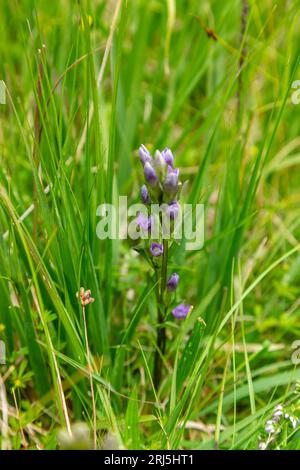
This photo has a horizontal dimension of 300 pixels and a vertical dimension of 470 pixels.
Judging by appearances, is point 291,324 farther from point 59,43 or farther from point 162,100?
point 59,43

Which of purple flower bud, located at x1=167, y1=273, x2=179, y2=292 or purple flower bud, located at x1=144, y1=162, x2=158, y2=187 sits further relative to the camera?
purple flower bud, located at x1=167, y1=273, x2=179, y2=292

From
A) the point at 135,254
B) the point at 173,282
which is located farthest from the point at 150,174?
the point at 135,254

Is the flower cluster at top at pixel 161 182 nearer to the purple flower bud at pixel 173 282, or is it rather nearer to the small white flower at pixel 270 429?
the purple flower bud at pixel 173 282

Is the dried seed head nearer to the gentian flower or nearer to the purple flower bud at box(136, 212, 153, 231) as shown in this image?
the purple flower bud at box(136, 212, 153, 231)

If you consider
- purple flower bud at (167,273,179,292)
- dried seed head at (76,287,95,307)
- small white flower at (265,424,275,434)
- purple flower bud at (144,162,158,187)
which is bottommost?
small white flower at (265,424,275,434)

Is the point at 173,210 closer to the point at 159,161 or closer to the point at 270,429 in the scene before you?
the point at 159,161

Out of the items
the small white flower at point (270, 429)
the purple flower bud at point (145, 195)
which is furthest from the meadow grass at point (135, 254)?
the purple flower bud at point (145, 195)

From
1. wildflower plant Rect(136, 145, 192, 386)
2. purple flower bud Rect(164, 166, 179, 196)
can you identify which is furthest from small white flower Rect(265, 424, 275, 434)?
purple flower bud Rect(164, 166, 179, 196)
